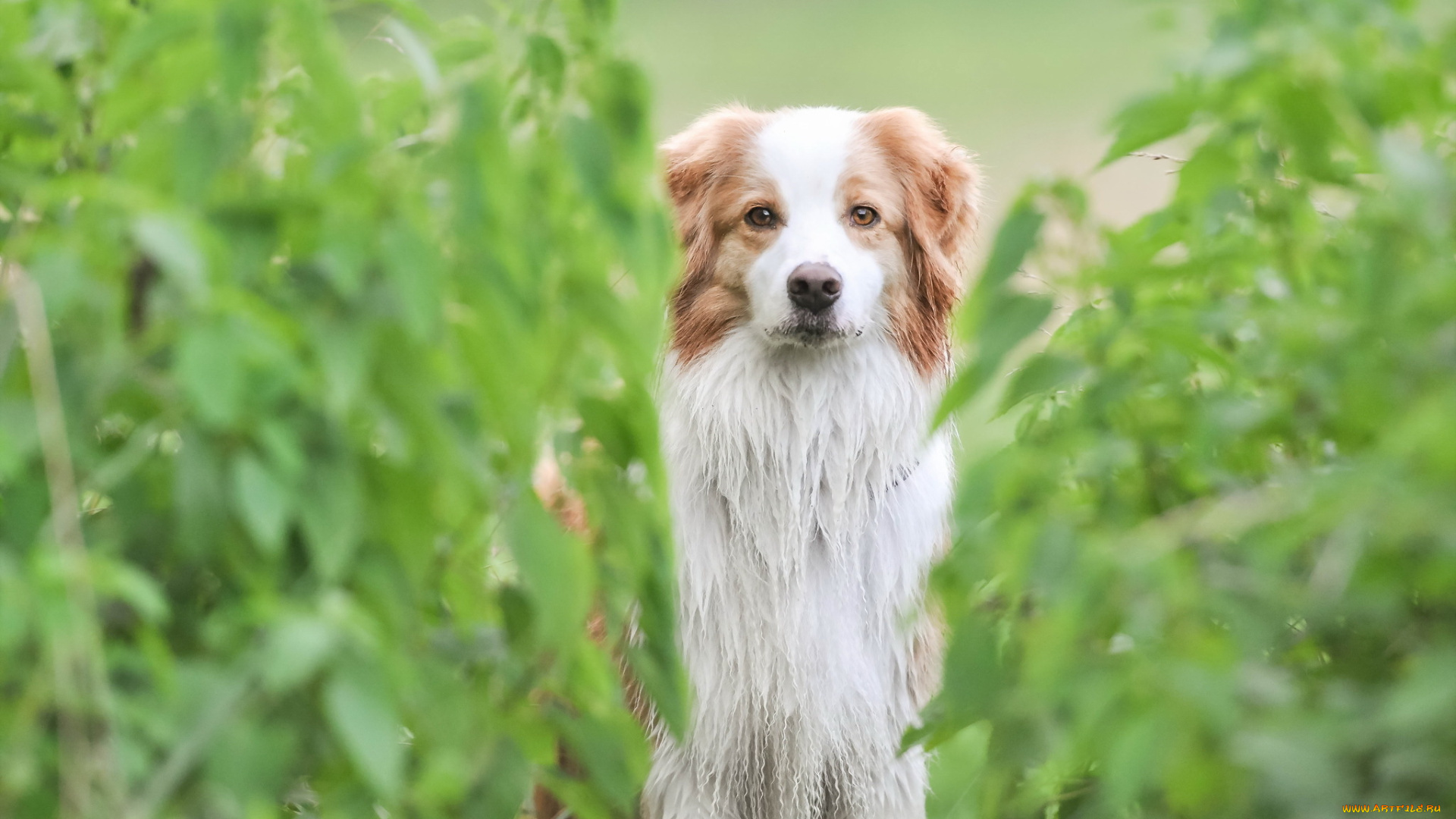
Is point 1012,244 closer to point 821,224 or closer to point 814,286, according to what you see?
point 814,286

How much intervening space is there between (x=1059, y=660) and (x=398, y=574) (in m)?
0.64

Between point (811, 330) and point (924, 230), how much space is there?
0.42 meters

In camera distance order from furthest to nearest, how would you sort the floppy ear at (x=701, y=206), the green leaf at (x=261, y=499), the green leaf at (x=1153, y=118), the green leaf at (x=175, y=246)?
the floppy ear at (x=701, y=206)
the green leaf at (x=1153, y=118)
the green leaf at (x=261, y=499)
the green leaf at (x=175, y=246)

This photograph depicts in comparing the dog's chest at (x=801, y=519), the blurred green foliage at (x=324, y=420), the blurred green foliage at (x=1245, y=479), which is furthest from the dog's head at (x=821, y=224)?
the blurred green foliage at (x=324, y=420)

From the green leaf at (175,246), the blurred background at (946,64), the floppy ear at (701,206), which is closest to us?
the green leaf at (175,246)

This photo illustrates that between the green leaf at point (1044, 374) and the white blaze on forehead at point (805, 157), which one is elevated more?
the green leaf at point (1044, 374)

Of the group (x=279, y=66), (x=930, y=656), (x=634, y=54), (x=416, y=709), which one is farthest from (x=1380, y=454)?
(x=930, y=656)

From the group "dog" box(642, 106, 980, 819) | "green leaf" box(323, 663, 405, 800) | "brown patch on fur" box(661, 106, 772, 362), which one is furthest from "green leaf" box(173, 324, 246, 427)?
"brown patch on fur" box(661, 106, 772, 362)

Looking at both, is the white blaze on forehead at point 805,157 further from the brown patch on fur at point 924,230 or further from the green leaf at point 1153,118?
the green leaf at point 1153,118

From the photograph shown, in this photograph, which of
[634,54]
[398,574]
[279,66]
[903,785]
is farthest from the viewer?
[903,785]

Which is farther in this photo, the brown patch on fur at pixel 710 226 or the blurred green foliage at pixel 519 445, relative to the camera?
the brown patch on fur at pixel 710 226

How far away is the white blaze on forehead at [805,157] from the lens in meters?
3.32

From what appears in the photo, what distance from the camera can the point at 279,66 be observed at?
1.69 metres

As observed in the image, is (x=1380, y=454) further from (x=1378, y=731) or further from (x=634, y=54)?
(x=634, y=54)
